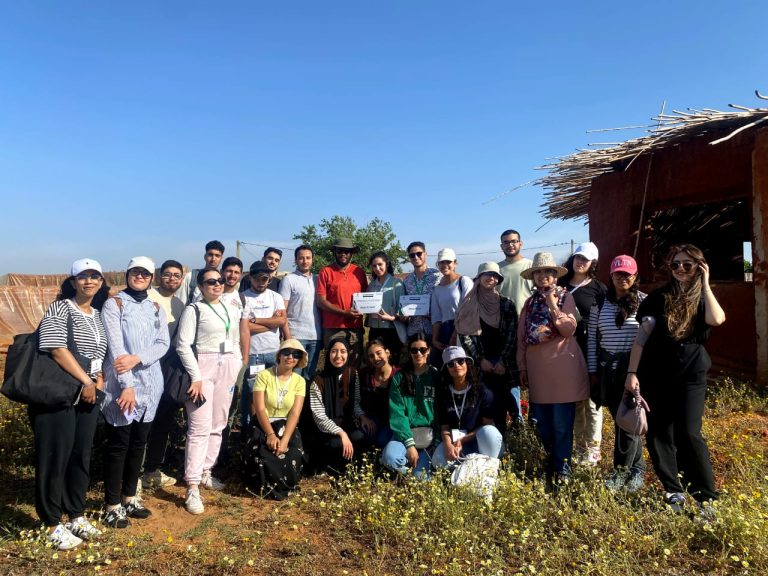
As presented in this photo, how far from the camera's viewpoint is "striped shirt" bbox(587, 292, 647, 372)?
12.3ft

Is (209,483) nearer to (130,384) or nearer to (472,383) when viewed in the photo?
(130,384)

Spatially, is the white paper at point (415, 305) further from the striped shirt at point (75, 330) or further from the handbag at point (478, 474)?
the striped shirt at point (75, 330)

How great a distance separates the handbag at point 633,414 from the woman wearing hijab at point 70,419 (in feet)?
10.9

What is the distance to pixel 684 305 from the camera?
334 centimetres

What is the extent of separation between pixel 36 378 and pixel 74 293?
0.57 metres

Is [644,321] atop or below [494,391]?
atop

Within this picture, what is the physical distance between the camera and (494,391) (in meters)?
4.47

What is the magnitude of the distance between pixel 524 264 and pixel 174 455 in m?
3.69

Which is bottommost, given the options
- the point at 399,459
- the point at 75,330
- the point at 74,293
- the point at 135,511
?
the point at 135,511

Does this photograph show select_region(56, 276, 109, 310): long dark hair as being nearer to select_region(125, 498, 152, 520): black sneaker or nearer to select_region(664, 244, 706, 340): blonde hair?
select_region(125, 498, 152, 520): black sneaker

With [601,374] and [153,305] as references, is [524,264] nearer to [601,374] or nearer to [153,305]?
[601,374]

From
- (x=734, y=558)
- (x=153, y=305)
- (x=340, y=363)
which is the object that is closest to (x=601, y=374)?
(x=734, y=558)

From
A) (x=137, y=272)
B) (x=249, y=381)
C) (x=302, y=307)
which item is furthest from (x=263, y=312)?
(x=137, y=272)

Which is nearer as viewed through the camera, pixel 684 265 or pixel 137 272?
pixel 684 265
